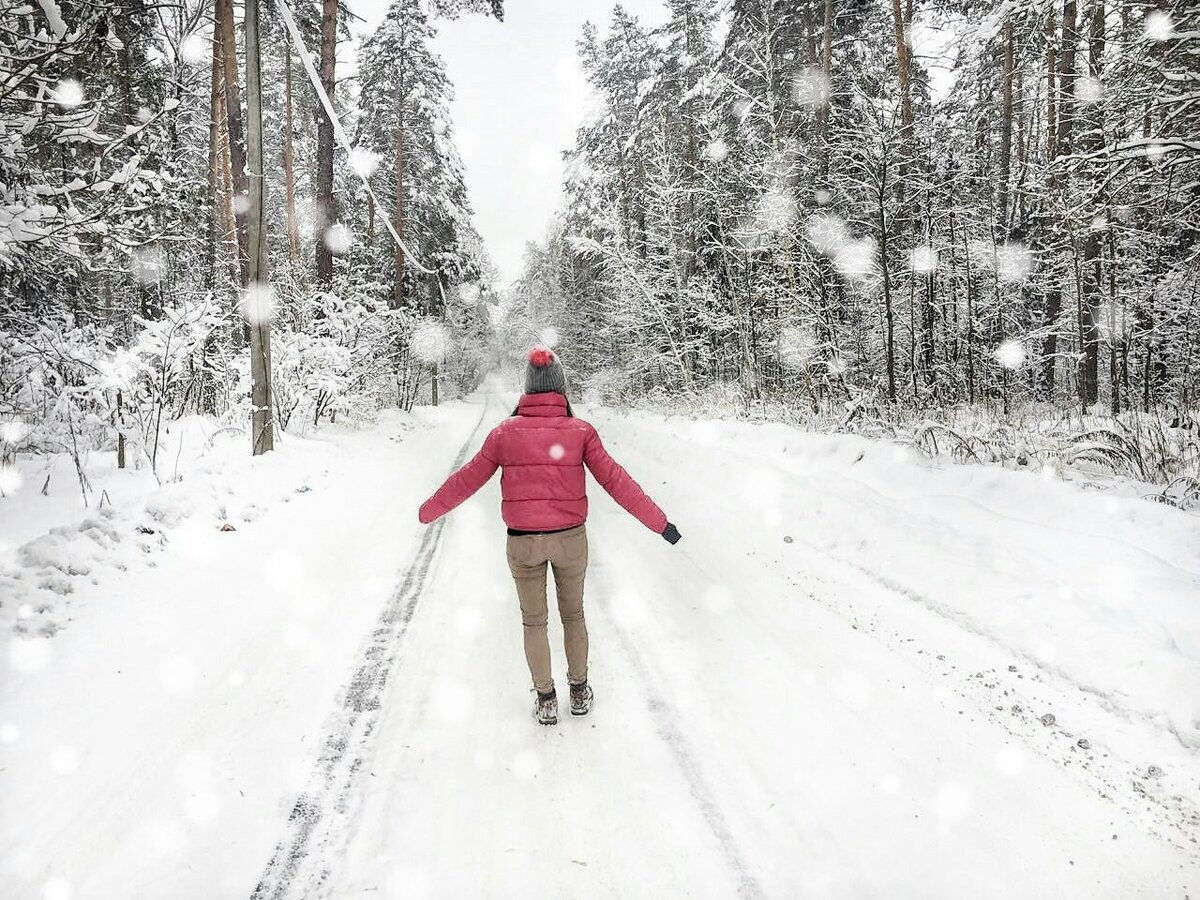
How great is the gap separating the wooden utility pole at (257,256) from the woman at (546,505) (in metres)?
6.97

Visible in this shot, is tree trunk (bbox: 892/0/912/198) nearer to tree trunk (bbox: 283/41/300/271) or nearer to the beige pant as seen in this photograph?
the beige pant

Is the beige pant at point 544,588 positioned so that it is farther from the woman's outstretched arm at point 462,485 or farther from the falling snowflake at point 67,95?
the falling snowflake at point 67,95

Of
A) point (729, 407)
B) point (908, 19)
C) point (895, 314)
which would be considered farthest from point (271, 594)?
point (908, 19)

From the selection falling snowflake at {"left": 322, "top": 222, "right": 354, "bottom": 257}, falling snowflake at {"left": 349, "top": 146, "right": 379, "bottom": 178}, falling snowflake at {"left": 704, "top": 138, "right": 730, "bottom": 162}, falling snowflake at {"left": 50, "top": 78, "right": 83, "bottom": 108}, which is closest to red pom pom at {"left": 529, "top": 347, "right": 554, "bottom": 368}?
falling snowflake at {"left": 50, "top": 78, "right": 83, "bottom": 108}

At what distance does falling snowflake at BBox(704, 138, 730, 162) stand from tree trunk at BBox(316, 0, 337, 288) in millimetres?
10070

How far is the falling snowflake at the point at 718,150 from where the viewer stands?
17.5 m

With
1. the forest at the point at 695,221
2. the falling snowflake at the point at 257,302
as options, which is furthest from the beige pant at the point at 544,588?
the falling snowflake at the point at 257,302

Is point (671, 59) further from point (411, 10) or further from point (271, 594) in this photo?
point (271, 594)

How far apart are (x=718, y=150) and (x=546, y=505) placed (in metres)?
17.2

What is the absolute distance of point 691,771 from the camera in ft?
9.68

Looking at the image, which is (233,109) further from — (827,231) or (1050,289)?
(1050,289)

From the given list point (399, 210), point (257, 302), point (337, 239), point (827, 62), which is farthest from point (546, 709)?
point (399, 210)

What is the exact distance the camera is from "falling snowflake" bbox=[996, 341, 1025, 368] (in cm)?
1381

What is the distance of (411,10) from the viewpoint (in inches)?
890
